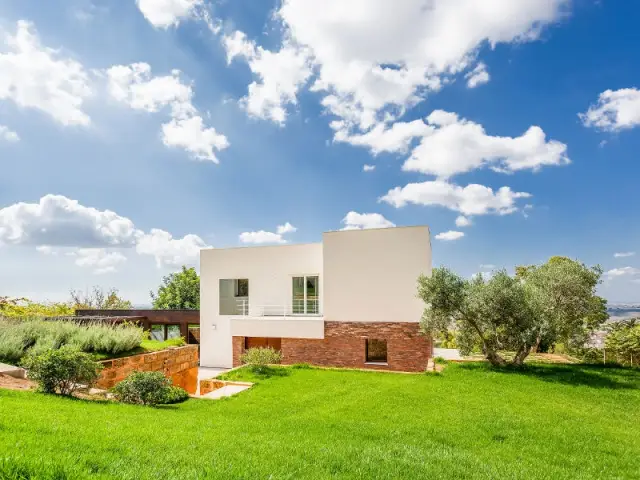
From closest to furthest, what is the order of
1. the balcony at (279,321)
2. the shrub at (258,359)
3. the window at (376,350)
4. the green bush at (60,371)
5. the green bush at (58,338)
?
the green bush at (60,371), the green bush at (58,338), the shrub at (258,359), the window at (376,350), the balcony at (279,321)

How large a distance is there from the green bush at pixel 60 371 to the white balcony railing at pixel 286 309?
10556mm

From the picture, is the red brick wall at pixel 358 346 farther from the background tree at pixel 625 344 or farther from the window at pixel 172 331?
the window at pixel 172 331

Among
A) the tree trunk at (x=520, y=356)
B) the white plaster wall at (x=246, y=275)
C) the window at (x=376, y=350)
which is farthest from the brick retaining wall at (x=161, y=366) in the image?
the tree trunk at (x=520, y=356)

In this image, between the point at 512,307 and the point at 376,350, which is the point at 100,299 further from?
the point at 512,307

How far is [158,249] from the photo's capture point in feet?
71.5

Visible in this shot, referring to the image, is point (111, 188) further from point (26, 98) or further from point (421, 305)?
point (421, 305)

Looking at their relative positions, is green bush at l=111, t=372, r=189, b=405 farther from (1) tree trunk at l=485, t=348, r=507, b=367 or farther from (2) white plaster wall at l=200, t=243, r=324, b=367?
(1) tree trunk at l=485, t=348, r=507, b=367

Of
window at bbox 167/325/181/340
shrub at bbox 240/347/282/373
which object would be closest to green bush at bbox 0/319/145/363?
shrub at bbox 240/347/282/373

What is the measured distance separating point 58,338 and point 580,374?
16.5 m

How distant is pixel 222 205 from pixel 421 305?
1038cm

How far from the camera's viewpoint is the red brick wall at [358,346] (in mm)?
16000

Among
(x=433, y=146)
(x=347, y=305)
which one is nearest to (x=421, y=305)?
(x=347, y=305)

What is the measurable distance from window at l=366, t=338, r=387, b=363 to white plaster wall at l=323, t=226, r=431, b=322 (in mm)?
1247

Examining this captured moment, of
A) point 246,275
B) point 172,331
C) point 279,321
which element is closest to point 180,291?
point 172,331
